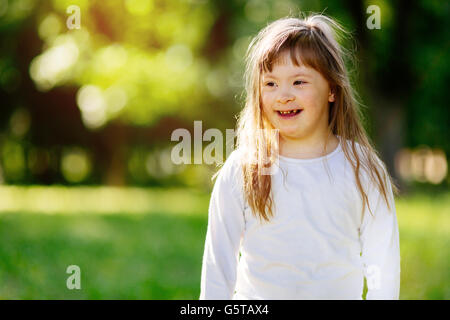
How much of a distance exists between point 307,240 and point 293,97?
62 cm

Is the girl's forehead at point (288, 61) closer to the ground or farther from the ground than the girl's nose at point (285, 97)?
farther from the ground

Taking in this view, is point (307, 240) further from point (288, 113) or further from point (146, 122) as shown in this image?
point (146, 122)

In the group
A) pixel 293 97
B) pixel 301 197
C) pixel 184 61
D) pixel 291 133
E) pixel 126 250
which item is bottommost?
pixel 126 250

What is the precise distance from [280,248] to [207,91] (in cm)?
1606

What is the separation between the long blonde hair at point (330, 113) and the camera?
7.88 ft

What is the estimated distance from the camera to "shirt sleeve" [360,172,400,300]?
2.28 m

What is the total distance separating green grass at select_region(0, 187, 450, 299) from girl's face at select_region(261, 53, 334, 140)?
2.57 metres

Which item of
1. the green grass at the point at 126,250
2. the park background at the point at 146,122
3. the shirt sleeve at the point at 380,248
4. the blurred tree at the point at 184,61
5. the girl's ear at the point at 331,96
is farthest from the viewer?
the blurred tree at the point at 184,61

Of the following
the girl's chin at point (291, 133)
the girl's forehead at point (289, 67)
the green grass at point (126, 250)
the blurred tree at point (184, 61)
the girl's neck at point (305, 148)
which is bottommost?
the green grass at point (126, 250)

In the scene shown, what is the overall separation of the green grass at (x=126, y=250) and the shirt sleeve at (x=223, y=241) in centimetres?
232

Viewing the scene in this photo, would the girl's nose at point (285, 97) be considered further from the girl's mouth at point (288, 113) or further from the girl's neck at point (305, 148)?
the girl's neck at point (305, 148)

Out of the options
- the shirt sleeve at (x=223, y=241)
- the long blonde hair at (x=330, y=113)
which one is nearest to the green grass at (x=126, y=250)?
the shirt sleeve at (x=223, y=241)

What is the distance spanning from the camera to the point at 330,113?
265 centimetres

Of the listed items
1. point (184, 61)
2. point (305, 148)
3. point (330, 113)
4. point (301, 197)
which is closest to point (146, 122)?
point (184, 61)
